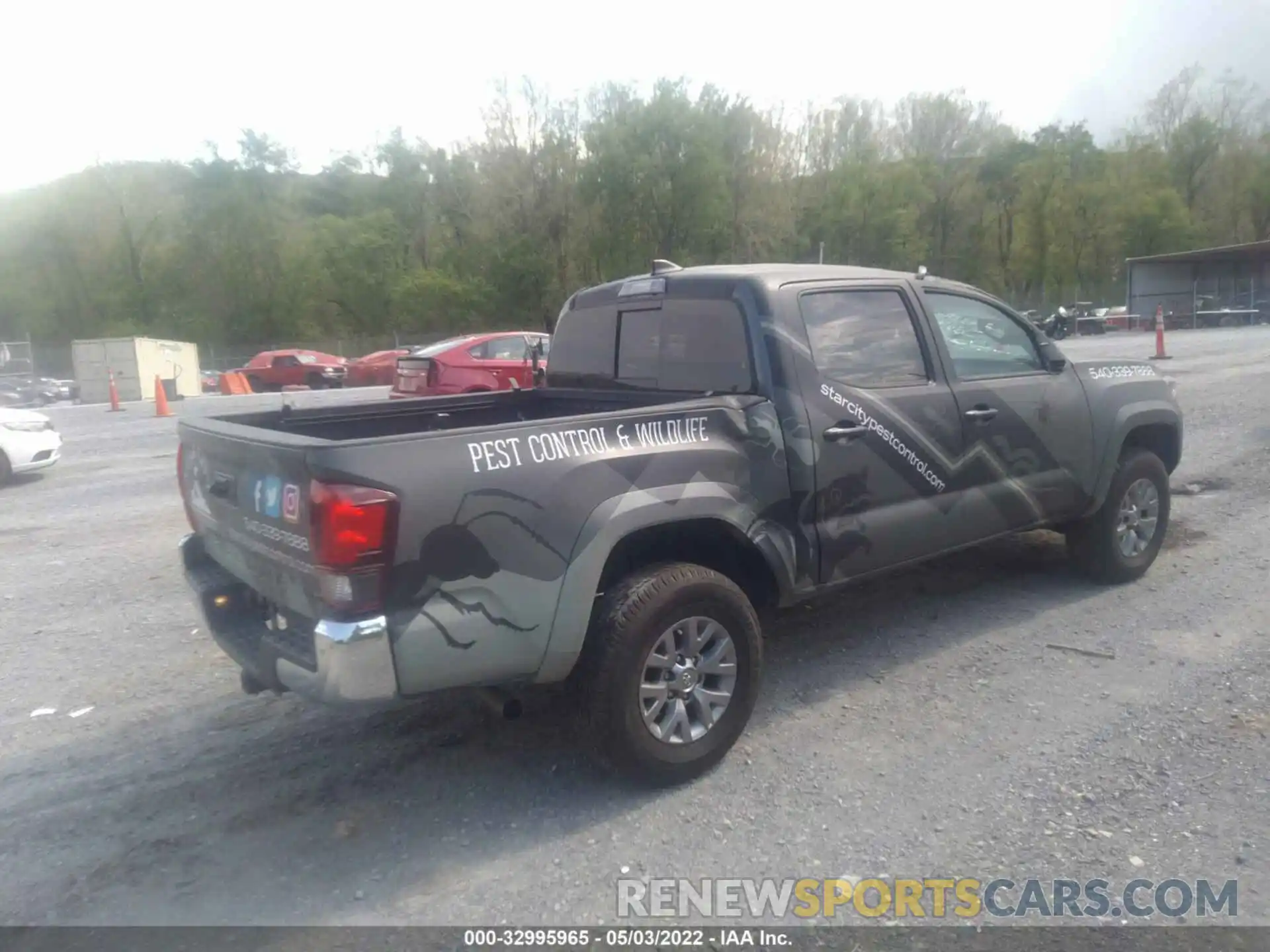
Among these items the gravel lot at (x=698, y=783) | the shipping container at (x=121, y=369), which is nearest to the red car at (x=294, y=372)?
the shipping container at (x=121, y=369)

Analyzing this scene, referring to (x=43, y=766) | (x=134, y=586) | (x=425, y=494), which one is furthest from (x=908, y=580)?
(x=134, y=586)

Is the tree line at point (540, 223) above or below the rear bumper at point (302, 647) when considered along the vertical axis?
above

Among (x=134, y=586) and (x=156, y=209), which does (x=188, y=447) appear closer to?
(x=134, y=586)

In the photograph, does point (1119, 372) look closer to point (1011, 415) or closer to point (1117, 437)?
point (1117, 437)

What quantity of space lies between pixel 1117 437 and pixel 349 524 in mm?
4564

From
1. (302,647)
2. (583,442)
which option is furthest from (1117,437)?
(302,647)

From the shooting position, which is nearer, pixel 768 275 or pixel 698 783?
pixel 698 783

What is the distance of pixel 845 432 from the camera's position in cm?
445

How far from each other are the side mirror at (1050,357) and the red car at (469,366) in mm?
8711

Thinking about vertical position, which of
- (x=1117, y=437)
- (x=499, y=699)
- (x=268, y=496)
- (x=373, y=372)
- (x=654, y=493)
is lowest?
(x=499, y=699)

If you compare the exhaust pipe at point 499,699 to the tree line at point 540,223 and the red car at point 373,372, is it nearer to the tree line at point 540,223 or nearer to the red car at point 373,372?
the red car at point 373,372

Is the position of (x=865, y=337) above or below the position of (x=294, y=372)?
above

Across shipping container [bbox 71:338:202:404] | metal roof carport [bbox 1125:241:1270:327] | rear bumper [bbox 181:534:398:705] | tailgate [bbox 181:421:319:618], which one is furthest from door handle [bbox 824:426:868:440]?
metal roof carport [bbox 1125:241:1270:327]

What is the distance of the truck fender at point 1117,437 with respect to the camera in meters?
5.77
